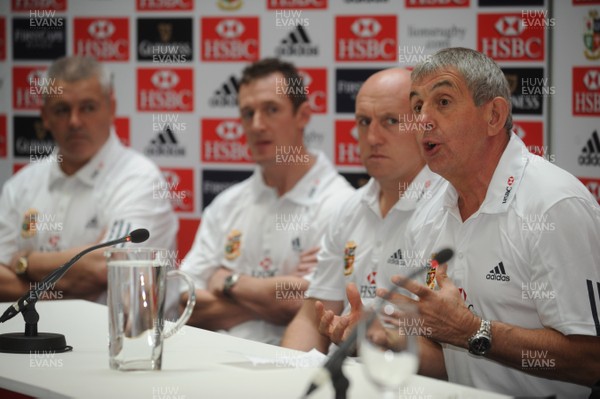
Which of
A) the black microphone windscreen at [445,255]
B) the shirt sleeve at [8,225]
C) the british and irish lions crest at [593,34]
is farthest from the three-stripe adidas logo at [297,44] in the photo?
the black microphone windscreen at [445,255]

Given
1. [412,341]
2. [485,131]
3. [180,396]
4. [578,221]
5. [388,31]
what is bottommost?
[180,396]

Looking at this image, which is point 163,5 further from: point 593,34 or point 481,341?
point 481,341

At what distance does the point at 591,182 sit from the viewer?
426 centimetres

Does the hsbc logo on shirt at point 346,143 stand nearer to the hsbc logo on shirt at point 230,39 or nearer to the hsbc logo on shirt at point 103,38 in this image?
the hsbc logo on shirt at point 230,39

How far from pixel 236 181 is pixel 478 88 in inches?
96.2

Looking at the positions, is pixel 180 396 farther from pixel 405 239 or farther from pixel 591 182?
pixel 591 182

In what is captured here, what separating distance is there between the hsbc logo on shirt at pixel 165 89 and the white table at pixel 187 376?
2560 mm

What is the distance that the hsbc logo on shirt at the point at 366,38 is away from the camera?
4.62m

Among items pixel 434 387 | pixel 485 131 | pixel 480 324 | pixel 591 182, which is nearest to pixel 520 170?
pixel 485 131

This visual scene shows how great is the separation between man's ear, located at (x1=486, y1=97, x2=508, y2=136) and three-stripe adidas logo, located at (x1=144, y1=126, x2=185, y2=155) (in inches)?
104

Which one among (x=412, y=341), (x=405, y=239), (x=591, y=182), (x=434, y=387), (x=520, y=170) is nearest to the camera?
(x=412, y=341)

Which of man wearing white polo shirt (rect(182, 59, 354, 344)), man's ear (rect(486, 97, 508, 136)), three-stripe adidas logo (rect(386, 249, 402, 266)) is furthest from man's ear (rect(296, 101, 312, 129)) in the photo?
man's ear (rect(486, 97, 508, 136))

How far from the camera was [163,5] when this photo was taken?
5051 mm

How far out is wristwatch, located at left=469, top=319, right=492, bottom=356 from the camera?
7.99ft
